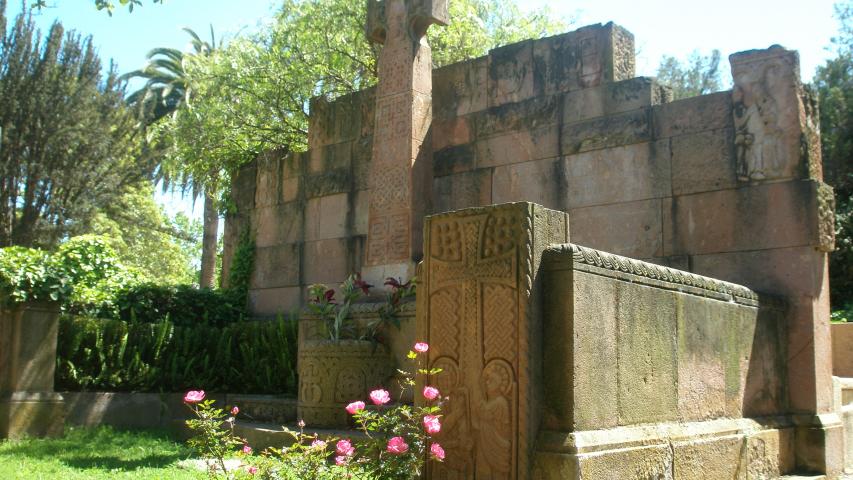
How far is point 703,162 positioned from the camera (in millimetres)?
7453

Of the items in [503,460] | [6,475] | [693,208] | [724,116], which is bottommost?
[6,475]

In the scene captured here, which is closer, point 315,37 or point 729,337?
point 729,337

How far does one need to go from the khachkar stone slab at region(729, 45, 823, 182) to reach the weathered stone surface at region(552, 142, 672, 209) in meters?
0.77

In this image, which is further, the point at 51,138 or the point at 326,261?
the point at 51,138

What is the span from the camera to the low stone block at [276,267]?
10.8 metres

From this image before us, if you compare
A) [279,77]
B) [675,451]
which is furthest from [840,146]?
[675,451]

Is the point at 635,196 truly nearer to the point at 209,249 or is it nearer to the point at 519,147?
the point at 519,147

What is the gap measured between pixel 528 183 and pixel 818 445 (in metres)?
3.74

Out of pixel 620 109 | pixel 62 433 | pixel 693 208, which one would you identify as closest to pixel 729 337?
pixel 693 208

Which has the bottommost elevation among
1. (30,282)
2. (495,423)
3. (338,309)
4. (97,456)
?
(97,456)

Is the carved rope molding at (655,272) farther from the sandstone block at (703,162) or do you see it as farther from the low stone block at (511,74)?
the low stone block at (511,74)

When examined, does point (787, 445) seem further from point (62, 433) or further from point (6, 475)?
point (62, 433)

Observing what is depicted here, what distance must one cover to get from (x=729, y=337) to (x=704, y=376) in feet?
1.84

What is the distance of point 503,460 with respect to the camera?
4.03 m
